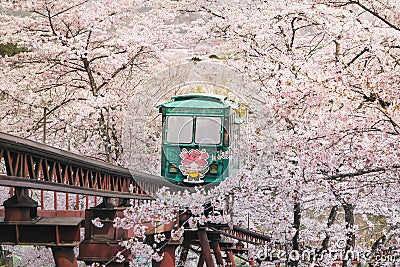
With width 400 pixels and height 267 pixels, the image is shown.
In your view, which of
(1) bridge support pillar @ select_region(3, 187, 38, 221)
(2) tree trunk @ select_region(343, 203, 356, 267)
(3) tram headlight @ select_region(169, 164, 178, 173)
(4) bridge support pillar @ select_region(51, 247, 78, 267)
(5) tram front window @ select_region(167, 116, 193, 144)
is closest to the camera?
(1) bridge support pillar @ select_region(3, 187, 38, 221)

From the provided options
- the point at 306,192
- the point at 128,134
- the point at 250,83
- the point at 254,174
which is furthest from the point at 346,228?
the point at 128,134

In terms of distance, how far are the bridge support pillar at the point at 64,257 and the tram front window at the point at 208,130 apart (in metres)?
6.78

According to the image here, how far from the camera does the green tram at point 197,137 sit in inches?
569

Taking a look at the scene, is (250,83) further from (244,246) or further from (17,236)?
(244,246)

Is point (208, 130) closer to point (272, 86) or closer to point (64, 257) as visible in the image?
point (272, 86)

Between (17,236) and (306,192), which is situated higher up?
(306,192)

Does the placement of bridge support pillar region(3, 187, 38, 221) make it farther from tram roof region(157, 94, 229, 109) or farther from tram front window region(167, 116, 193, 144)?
tram roof region(157, 94, 229, 109)

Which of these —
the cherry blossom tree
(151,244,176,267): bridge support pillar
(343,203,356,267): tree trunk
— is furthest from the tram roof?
(343,203,356,267): tree trunk

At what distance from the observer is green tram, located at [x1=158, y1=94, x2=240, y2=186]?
47.4 ft

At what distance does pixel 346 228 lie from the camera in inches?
480

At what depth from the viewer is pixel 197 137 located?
14.8 metres

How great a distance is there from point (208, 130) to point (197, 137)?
1.13 feet

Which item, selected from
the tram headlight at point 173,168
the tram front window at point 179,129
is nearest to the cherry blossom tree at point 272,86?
the tram front window at point 179,129

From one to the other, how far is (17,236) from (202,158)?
731cm
